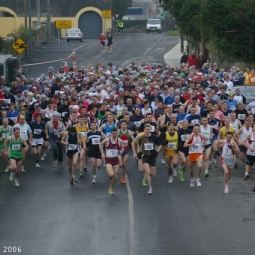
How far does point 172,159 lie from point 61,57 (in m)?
37.7

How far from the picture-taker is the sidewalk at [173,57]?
Result: 53459 millimetres

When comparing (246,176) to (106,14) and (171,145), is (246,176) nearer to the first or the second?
(171,145)

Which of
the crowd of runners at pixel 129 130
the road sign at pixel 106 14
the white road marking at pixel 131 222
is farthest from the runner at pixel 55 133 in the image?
the road sign at pixel 106 14

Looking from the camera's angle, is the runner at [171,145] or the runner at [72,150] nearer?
the runner at [171,145]

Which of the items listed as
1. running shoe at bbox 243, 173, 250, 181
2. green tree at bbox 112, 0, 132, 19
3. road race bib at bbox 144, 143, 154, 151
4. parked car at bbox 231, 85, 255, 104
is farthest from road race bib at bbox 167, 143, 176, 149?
green tree at bbox 112, 0, 132, 19

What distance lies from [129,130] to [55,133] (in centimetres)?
277

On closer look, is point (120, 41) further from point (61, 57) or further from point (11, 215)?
point (11, 215)

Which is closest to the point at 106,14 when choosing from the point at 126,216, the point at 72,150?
the point at 72,150

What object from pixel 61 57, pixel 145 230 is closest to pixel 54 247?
pixel 145 230

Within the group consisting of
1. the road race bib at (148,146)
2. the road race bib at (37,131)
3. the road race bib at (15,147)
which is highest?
the road race bib at (148,146)

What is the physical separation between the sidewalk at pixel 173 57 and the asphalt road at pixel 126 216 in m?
31.6

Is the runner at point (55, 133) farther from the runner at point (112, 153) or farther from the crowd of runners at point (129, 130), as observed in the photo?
the runner at point (112, 153)

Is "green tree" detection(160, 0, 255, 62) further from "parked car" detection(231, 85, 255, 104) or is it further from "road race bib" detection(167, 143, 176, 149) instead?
"road race bib" detection(167, 143, 176, 149)

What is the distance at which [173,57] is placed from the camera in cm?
5816
